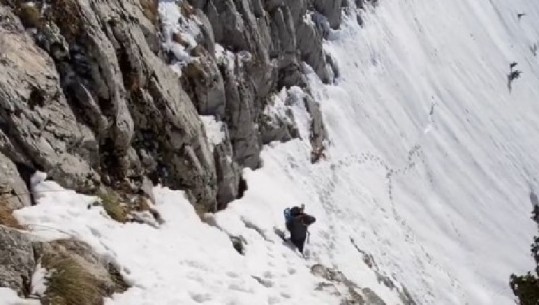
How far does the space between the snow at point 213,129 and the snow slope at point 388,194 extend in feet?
5.56

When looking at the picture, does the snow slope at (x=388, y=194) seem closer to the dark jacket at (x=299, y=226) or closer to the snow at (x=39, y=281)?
the dark jacket at (x=299, y=226)

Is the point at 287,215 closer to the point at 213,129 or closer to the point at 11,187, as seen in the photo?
the point at 213,129

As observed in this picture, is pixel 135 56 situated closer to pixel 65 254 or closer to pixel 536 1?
pixel 65 254

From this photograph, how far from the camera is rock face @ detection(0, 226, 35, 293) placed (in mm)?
7062

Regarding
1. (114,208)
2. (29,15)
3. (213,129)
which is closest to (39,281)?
(114,208)

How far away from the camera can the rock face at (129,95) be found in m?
10.0

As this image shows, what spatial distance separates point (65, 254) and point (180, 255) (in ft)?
8.04

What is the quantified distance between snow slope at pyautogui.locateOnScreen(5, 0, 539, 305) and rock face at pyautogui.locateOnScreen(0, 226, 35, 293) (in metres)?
0.84

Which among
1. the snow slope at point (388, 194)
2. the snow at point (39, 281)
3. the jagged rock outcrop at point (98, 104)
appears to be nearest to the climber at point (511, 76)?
the snow slope at point (388, 194)

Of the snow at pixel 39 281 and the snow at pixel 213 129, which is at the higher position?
the snow at pixel 213 129

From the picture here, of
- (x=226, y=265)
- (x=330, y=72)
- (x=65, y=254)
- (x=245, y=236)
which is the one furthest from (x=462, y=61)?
(x=65, y=254)

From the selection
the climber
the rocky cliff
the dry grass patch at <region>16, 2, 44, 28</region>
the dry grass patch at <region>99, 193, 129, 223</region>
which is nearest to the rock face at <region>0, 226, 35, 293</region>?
the rocky cliff

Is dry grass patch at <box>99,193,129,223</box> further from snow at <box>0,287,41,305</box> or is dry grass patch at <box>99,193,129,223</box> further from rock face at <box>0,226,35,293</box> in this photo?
snow at <box>0,287,41,305</box>

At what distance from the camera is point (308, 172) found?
21.5 metres
